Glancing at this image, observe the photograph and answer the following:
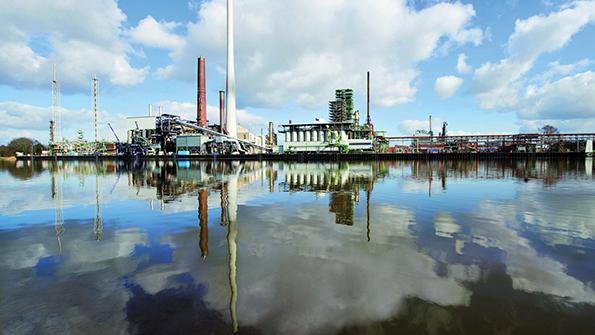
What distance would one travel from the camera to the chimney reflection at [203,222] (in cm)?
893

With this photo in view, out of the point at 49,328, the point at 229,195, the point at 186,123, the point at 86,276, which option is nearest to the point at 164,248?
the point at 86,276

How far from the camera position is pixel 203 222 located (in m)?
12.5

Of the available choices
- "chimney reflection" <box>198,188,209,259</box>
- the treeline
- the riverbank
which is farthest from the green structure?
the treeline

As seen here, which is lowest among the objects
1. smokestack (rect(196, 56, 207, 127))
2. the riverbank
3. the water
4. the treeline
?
the water

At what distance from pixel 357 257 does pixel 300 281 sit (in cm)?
214

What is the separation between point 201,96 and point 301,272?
109 meters

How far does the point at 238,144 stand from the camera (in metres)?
121

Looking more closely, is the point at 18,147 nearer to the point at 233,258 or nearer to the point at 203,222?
the point at 203,222

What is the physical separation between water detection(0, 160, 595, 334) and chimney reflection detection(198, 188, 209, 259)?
0.08 metres

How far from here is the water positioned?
16.8ft

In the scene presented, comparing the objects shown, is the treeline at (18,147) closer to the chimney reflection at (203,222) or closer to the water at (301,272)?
the chimney reflection at (203,222)

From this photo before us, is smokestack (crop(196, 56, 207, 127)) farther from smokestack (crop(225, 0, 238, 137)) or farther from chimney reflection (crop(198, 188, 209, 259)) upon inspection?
chimney reflection (crop(198, 188, 209, 259))

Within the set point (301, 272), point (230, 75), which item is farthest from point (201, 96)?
point (301, 272)

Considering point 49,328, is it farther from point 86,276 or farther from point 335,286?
point 335,286
